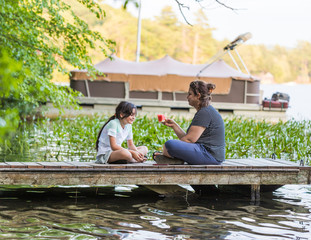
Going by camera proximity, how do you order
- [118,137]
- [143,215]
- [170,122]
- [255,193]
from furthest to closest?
[255,193] → [118,137] → [170,122] → [143,215]

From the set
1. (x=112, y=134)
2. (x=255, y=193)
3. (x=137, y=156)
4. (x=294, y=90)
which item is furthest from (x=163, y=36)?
(x=112, y=134)

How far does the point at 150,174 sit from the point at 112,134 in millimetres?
724

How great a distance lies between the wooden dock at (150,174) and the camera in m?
6.98

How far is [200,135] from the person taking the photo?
24.6 feet

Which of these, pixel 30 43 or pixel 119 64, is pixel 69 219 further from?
pixel 119 64

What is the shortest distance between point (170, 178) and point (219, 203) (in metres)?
0.88

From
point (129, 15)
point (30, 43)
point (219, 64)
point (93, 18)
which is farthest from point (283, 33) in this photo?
point (30, 43)

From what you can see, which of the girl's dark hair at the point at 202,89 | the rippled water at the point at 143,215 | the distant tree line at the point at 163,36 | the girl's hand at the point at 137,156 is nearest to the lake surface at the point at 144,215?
the rippled water at the point at 143,215

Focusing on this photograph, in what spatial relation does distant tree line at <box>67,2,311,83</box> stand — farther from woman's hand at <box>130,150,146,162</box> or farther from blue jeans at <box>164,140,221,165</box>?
blue jeans at <box>164,140,221,165</box>

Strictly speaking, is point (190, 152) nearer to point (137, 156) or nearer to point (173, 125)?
point (173, 125)

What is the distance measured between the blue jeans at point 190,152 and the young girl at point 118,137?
522 mm

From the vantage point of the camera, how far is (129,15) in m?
78.8

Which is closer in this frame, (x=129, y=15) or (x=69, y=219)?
(x=69, y=219)

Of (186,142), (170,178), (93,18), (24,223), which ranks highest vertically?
(93,18)
